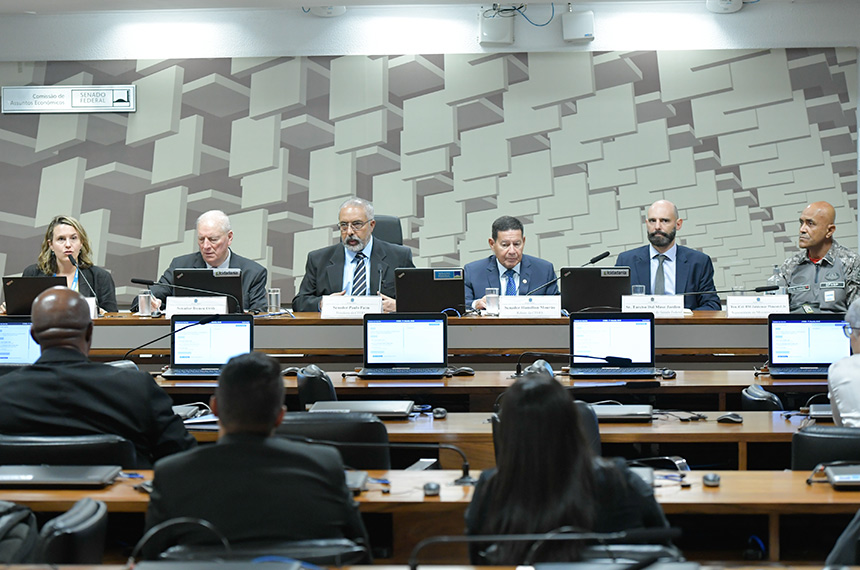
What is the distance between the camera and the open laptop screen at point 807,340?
4.20m

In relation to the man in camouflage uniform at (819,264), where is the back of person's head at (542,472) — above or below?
below

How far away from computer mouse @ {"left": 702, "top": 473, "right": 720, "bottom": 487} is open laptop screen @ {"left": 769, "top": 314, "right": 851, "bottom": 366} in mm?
2018

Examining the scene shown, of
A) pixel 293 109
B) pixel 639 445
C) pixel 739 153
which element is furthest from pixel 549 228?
pixel 639 445

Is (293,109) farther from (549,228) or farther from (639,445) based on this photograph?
(639,445)

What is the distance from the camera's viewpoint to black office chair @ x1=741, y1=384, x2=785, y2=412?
12.5 feet

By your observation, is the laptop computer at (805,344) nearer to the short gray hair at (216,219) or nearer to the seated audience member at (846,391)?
the seated audience member at (846,391)

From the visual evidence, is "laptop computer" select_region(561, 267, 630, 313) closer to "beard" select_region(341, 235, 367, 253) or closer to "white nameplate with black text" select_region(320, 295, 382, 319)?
"white nameplate with black text" select_region(320, 295, 382, 319)

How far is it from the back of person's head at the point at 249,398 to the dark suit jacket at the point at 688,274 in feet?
13.8

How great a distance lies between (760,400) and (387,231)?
3.10 meters

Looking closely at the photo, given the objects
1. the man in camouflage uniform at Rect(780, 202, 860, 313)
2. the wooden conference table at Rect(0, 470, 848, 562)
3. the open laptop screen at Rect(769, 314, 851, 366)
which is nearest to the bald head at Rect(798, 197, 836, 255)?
the man in camouflage uniform at Rect(780, 202, 860, 313)

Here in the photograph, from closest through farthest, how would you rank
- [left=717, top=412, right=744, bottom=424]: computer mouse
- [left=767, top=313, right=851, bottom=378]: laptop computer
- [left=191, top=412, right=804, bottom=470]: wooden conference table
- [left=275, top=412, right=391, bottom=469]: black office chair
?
[left=275, top=412, right=391, bottom=469]: black office chair
[left=191, top=412, right=804, bottom=470]: wooden conference table
[left=717, top=412, right=744, bottom=424]: computer mouse
[left=767, top=313, right=851, bottom=378]: laptop computer

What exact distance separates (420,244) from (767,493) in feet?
16.3

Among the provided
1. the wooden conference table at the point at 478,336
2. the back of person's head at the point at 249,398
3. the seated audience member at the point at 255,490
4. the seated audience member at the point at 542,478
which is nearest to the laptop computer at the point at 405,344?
the wooden conference table at the point at 478,336

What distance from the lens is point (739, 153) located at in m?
7.05
